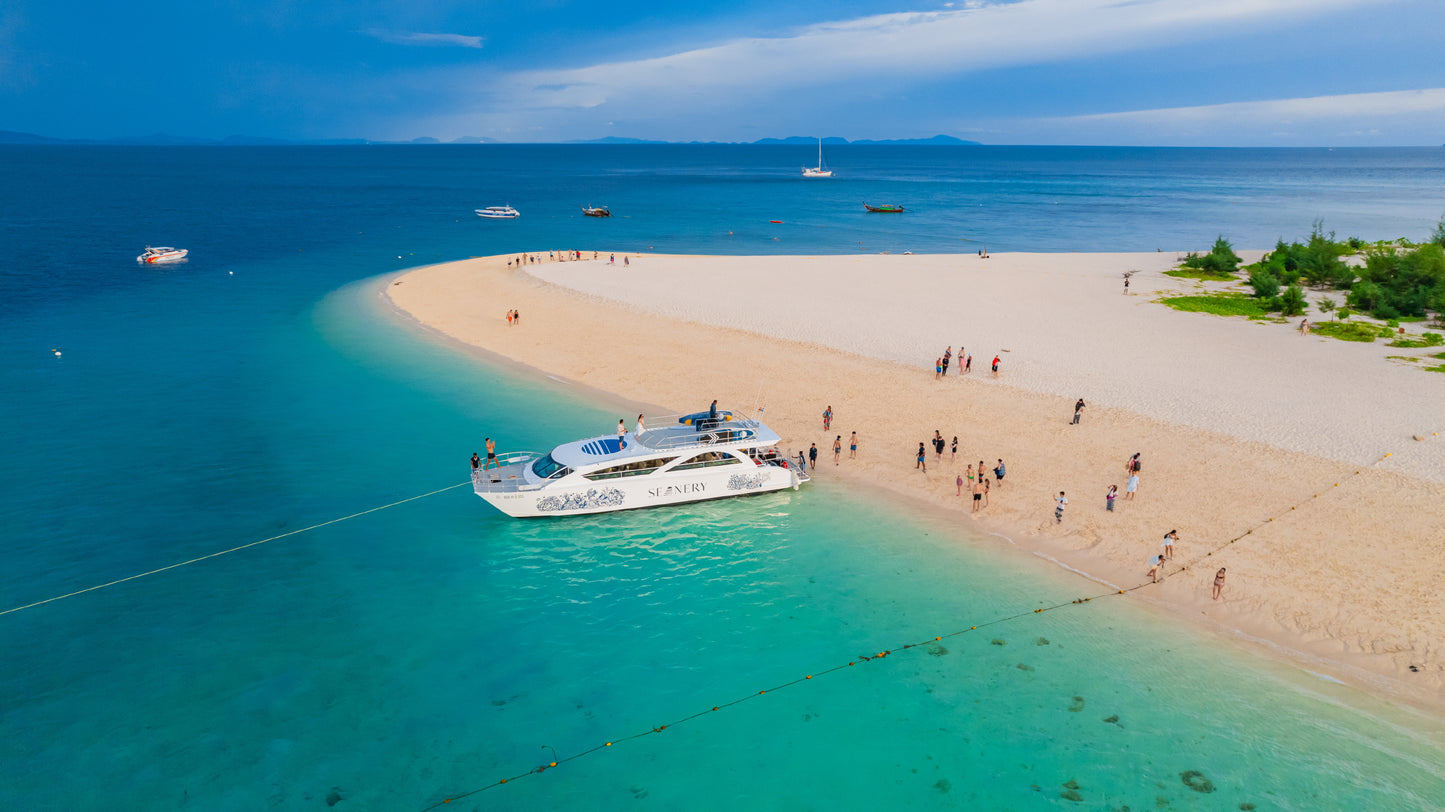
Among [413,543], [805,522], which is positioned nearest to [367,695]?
[413,543]

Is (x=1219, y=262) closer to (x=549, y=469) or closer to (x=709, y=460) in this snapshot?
(x=709, y=460)

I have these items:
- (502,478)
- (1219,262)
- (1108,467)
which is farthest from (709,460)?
(1219,262)

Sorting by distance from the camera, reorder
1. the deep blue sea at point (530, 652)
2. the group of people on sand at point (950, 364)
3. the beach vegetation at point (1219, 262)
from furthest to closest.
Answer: the beach vegetation at point (1219, 262) → the group of people on sand at point (950, 364) → the deep blue sea at point (530, 652)

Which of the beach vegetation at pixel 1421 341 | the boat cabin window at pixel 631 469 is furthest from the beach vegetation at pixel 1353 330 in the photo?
the boat cabin window at pixel 631 469

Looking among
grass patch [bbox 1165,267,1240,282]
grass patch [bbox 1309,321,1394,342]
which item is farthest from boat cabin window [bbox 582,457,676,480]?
grass patch [bbox 1165,267,1240,282]

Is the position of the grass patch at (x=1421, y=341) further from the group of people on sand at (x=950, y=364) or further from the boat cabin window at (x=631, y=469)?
the boat cabin window at (x=631, y=469)

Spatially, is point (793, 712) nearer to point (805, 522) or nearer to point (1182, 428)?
point (805, 522)
